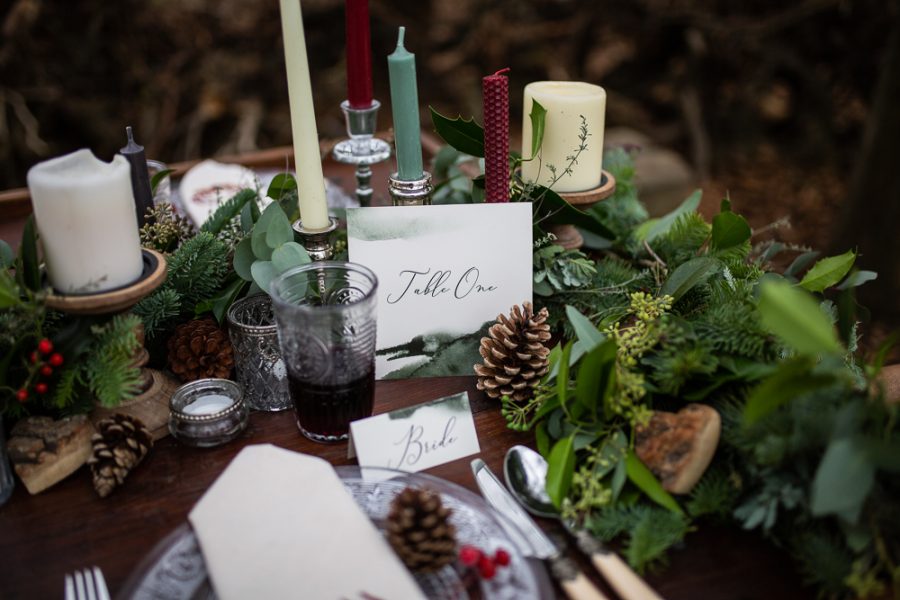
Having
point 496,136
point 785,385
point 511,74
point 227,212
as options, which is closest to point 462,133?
point 496,136

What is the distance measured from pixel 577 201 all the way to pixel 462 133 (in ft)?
0.56

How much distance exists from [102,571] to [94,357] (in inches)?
7.8

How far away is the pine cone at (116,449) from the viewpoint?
0.69 metres

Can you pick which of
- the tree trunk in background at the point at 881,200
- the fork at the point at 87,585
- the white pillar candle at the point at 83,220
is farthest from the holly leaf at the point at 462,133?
the tree trunk in background at the point at 881,200

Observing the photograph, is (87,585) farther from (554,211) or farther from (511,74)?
(511,74)

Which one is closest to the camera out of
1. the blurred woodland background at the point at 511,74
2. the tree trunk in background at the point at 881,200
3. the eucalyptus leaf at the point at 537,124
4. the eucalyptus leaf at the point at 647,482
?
the eucalyptus leaf at the point at 647,482

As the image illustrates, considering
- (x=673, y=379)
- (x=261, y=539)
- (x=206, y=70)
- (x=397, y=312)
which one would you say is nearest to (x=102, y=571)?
(x=261, y=539)

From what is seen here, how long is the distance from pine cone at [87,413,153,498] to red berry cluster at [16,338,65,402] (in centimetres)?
7

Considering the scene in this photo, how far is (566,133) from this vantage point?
90 centimetres

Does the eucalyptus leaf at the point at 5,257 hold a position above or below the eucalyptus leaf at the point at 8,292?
below

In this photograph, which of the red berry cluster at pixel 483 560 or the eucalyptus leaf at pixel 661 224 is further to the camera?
the eucalyptus leaf at pixel 661 224

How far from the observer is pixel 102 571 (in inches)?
24.2

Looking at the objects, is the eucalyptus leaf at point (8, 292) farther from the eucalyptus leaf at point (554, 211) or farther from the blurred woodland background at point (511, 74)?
the blurred woodland background at point (511, 74)

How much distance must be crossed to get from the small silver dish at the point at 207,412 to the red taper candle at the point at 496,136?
1.23 ft
